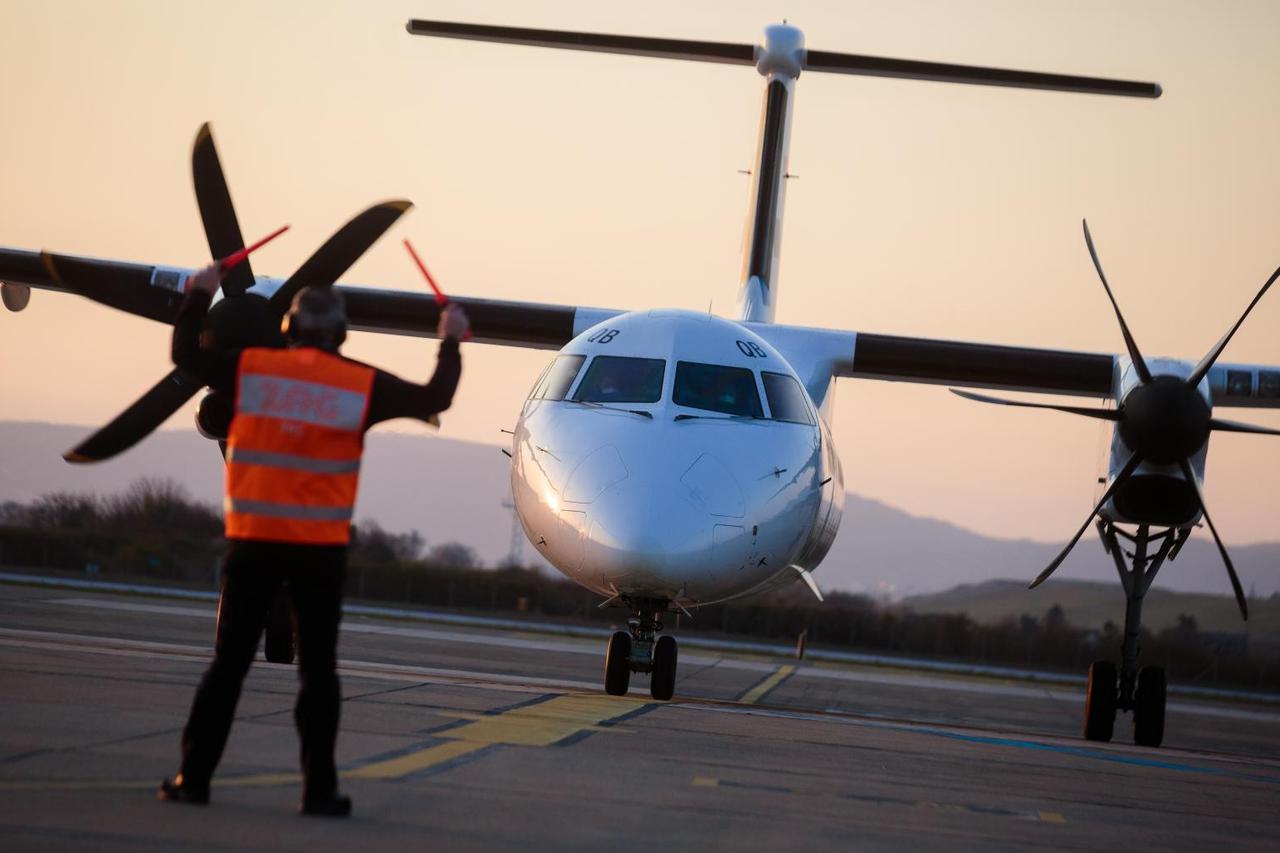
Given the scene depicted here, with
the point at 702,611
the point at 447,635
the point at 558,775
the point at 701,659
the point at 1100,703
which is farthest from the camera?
the point at 702,611

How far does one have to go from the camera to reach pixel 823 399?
17.0 meters

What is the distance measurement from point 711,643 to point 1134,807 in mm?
30562

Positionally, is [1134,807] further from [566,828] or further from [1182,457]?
[1182,457]

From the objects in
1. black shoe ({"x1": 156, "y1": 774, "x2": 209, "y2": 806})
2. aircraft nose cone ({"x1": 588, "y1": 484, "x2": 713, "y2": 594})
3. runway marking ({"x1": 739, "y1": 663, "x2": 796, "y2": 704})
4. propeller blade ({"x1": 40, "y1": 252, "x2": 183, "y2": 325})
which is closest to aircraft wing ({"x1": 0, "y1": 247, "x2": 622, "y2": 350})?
propeller blade ({"x1": 40, "y1": 252, "x2": 183, "y2": 325})

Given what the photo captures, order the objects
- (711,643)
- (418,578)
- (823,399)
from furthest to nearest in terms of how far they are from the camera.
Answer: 1. (418,578)
2. (711,643)
3. (823,399)

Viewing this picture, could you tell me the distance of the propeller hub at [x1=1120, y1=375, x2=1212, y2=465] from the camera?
526 inches

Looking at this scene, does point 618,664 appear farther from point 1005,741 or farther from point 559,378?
point 1005,741

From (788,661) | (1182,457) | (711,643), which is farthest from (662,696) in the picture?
(711,643)

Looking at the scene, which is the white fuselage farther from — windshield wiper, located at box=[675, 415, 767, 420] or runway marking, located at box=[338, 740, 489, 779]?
runway marking, located at box=[338, 740, 489, 779]

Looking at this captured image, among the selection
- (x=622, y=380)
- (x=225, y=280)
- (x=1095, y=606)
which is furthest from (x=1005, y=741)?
(x=1095, y=606)

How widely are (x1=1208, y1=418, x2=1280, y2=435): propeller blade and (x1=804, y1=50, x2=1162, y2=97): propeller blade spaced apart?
6069 millimetres

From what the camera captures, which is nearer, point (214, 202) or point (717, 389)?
point (717, 389)

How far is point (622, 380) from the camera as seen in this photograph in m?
12.3

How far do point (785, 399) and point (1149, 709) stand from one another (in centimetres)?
453
